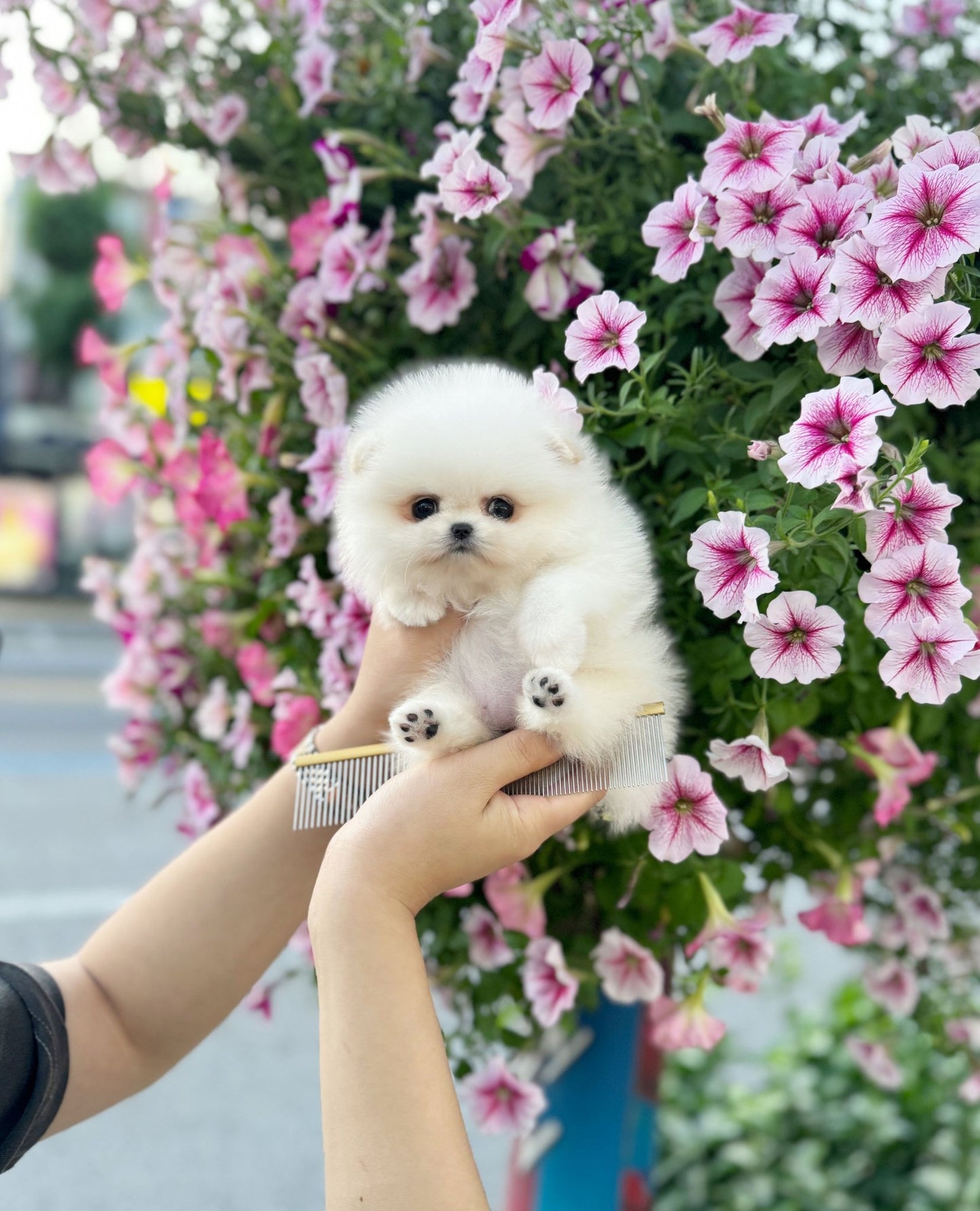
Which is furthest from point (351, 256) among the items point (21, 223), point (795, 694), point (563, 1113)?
point (21, 223)

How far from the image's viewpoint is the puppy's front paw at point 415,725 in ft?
2.73

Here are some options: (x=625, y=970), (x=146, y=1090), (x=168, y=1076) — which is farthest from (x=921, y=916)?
(x=168, y=1076)

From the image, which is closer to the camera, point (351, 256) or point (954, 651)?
point (954, 651)

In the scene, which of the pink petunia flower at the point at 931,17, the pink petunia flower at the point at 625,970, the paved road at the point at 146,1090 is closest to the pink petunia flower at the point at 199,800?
the paved road at the point at 146,1090

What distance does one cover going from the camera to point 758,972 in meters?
1.13

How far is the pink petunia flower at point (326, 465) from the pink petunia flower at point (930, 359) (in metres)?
0.55

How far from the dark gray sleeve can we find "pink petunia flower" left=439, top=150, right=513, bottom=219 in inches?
34.2

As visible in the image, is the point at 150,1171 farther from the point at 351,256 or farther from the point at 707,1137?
the point at 351,256

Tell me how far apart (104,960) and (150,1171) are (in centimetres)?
167

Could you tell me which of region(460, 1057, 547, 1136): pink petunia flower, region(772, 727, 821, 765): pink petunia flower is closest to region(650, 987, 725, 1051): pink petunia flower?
region(460, 1057, 547, 1136): pink petunia flower

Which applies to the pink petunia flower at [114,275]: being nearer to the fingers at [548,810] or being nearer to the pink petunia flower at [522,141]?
the pink petunia flower at [522,141]

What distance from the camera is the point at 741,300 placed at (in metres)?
0.94

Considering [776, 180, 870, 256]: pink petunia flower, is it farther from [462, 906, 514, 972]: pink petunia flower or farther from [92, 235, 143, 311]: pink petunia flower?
[92, 235, 143, 311]: pink petunia flower

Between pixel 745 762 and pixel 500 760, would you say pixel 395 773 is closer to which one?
pixel 500 760
